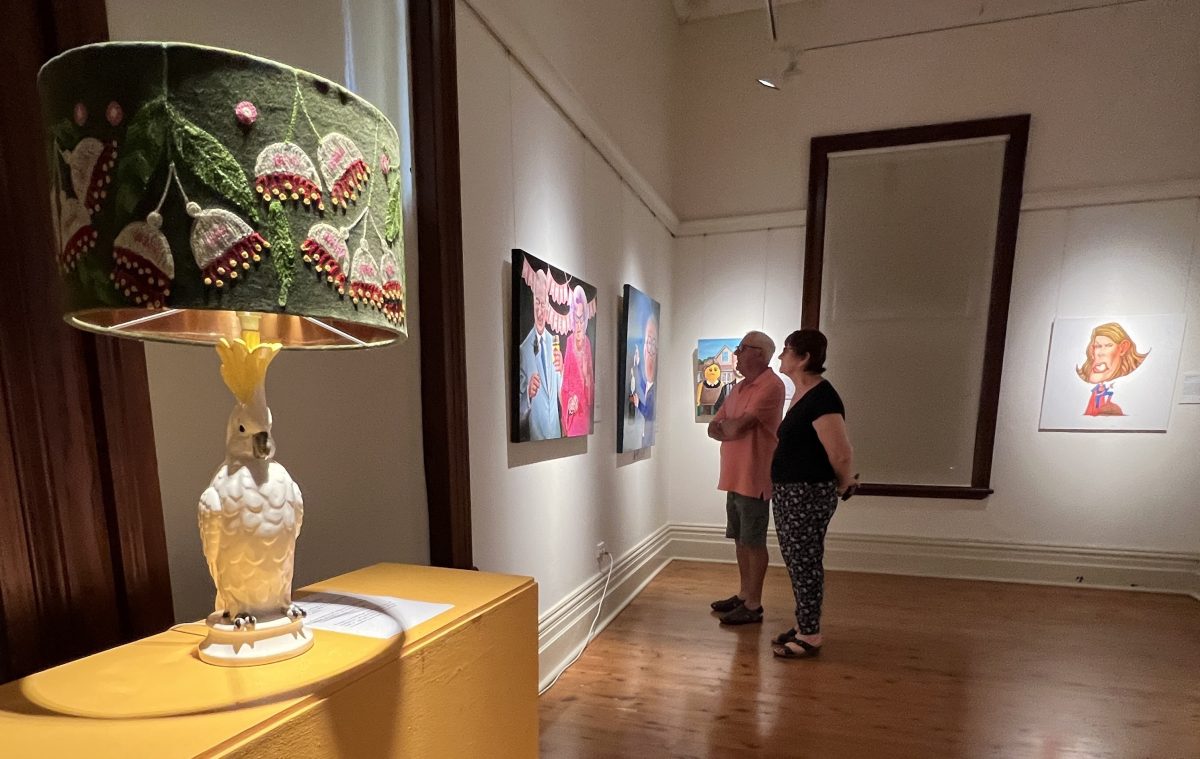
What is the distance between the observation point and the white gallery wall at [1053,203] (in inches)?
145

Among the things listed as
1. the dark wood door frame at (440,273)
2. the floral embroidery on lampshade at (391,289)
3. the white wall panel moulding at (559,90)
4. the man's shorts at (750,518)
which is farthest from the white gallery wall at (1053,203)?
the floral embroidery on lampshade at (391,289)

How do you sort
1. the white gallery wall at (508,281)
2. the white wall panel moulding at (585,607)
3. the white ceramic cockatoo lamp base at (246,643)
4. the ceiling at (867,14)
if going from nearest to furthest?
1. the white ceramic cockatoo lamp base at (246,643)
2. the white gallery wall at (508,281)
3. the white wall panel moulding at (585,607)
4. the ceiling at (867,14)

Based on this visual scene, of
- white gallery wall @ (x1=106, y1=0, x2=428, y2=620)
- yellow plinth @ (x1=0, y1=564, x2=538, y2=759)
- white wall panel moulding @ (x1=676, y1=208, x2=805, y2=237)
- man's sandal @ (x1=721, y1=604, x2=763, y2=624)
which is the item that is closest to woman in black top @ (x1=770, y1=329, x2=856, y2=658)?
man's sandal @ (x1=721, y1=604, x2=763, y2=624)

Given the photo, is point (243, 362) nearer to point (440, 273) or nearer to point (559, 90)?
point (440, 273)

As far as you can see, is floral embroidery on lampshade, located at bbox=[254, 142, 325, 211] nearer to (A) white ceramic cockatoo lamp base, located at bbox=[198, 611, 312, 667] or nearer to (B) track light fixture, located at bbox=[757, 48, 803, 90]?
(A) white ceramic cockatoo lamp base, located at bbox=[198, 611, 312, 667]

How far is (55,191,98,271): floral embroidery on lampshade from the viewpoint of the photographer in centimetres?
58

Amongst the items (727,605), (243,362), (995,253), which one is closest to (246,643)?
(243,362)

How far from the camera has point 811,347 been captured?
2572 millimetres

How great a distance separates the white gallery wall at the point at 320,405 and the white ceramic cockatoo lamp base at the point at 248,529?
1.03 ft

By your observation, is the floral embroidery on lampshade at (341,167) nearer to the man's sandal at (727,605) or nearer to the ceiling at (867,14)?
the man's sandal at (727,605)

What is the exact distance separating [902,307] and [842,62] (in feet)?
6.02

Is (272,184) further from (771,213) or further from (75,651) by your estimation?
(771,213)

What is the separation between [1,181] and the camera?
0.73 m

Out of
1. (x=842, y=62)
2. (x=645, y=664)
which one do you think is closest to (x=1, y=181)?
(x=645, y=664)
